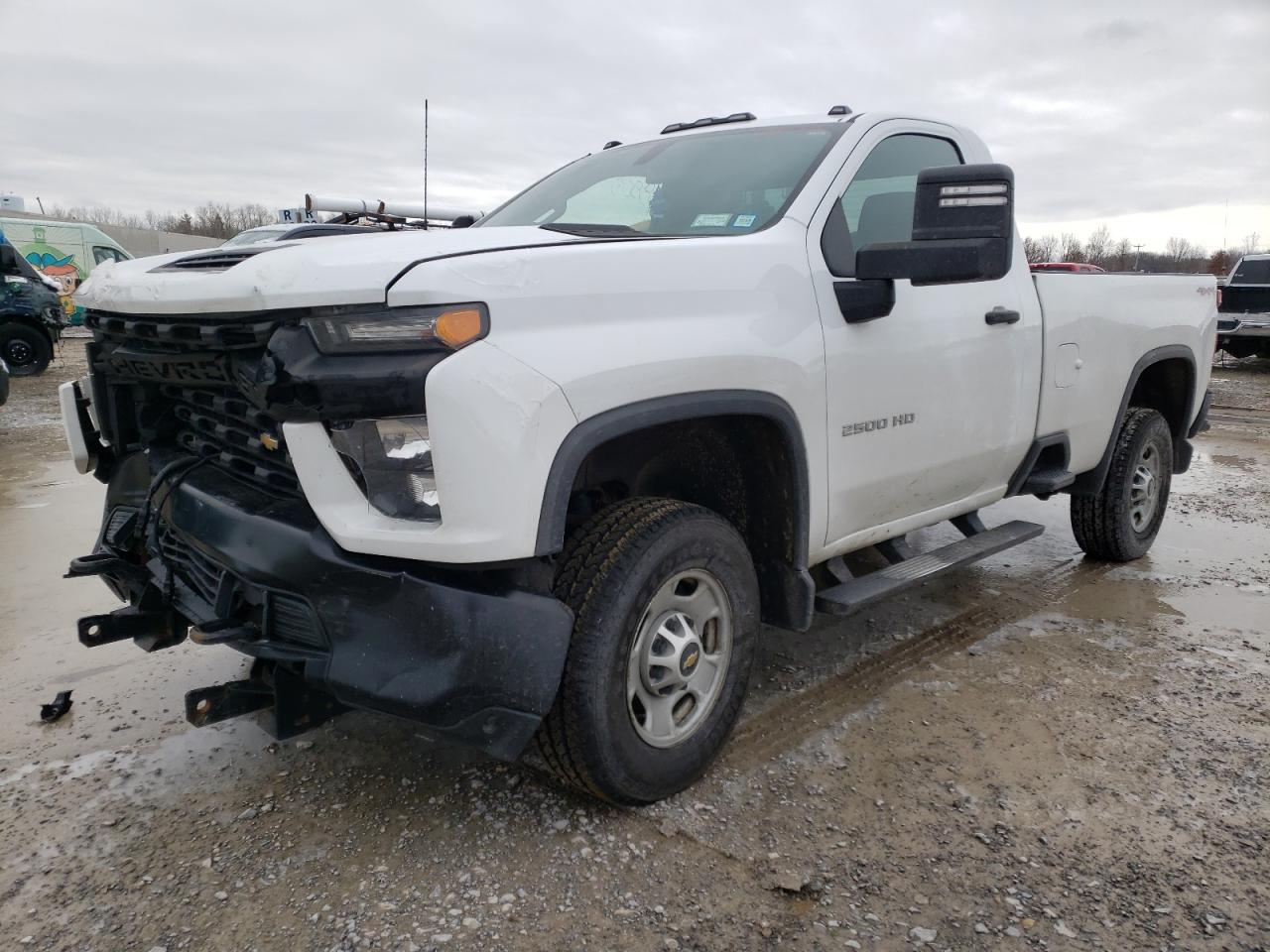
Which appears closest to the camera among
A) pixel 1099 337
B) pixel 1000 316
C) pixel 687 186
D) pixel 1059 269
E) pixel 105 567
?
pixel 105 567

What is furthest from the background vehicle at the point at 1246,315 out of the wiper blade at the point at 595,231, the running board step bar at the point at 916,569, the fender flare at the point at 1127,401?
the wiper blade at the point at 595,231

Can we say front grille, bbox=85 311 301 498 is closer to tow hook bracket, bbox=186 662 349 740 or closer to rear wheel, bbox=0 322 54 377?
tow hook bracket, bbox=186 662 349 740

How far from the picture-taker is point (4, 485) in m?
6.83

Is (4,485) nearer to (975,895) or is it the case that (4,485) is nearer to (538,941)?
(538,941)

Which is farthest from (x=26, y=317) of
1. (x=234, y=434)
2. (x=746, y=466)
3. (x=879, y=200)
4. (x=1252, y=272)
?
(x=1252, y=272)

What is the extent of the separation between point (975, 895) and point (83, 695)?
292 centimetres

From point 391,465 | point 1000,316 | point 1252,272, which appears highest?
point 1252,272

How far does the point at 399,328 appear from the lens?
208 centimetres

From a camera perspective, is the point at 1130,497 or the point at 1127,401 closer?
the point at 1127,401

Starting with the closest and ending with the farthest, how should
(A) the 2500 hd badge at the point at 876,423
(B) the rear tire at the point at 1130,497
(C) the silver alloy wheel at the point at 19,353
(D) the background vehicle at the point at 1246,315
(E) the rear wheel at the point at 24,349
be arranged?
(A) the 2500 hd badge at the point at 876,423 < (B) the rear tire at the point at 1130,497 < (E) the rear wheel at the point at 24,349 < (C) the silver alloy wheel at the point at 19,353 < (D) the background vehicle at the point at 1246,315

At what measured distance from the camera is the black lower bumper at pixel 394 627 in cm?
215

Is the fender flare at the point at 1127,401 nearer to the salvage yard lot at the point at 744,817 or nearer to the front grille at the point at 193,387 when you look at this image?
the salvage yard lot at the point at 744,817

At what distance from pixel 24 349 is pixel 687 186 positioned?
13567 mm

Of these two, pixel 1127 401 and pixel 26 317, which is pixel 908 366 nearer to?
pixel 1127 401
